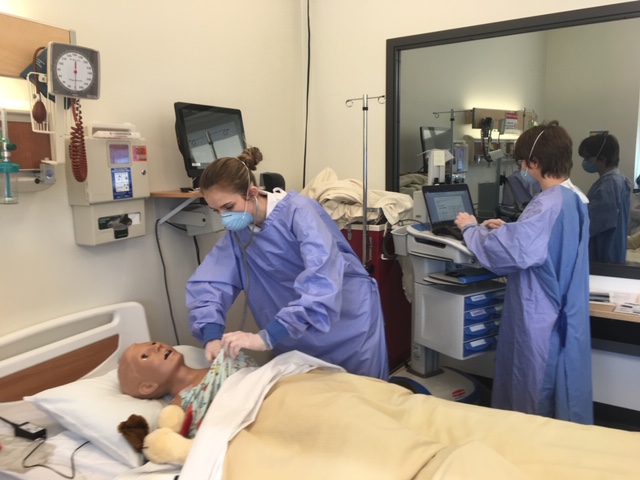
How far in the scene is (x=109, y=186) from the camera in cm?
190

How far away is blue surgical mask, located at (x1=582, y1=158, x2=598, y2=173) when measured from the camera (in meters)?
2.57

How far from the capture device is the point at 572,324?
6.64 ft

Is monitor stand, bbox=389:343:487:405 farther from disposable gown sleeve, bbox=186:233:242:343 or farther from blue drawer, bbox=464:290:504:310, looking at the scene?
disposable gown sleeve, bbox=186:233:242:343

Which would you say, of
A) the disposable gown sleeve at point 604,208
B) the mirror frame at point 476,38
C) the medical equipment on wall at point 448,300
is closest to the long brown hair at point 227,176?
the medical equipment on wall at point 448,300

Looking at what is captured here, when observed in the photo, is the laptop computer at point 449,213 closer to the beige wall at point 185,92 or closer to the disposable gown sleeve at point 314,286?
the beige wall at point 185,92

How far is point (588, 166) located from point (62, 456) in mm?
2569

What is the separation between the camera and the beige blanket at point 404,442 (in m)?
1.20

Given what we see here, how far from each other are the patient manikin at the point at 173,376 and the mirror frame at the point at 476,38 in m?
1.70

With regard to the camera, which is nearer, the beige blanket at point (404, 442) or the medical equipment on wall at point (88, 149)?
the beige blanket at point (404, 442)

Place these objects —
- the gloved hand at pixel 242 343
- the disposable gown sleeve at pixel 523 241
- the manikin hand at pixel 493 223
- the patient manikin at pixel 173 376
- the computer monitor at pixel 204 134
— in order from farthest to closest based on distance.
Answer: the manikin hand at pixel 493 223 → the computer monitor at pixel 204 134 → the disposable gown sleeve at pixel 523 241 → the patient manikin at pixel 173 376 → the gloved hand at pixel 242 343

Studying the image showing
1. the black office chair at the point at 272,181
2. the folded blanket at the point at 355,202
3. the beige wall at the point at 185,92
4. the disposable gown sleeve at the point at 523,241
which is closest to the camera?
the beige wall at the point at 185,92

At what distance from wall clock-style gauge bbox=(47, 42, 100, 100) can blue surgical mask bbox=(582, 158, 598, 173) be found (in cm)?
226

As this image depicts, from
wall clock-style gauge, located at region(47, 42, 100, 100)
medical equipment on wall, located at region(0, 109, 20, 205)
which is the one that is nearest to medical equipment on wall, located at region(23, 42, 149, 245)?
wall clock-style gauge, located at region(47, 42, 100, 100)

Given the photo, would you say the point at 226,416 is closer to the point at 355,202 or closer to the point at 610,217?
the point at 355,202
